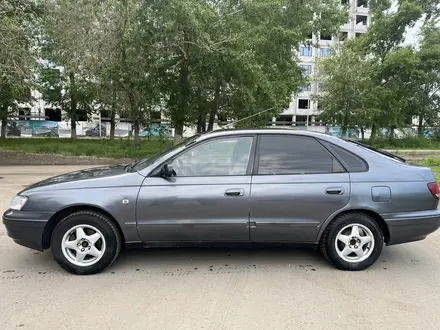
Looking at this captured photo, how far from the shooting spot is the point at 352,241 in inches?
162

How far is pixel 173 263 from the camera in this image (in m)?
4.29

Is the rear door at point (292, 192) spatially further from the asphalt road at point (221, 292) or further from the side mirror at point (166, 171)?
the side mirror at point (166, 171)

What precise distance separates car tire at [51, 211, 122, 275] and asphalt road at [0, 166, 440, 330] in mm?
138

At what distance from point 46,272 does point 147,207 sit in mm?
1360

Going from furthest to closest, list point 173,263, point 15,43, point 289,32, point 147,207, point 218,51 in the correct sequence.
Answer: point 289,32
point 218,51
point 15,43
point 173,263
point 147,207

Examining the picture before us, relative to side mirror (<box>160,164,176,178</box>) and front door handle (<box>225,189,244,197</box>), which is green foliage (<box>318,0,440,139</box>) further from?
side mirror (<box>160,164,176,178</box>)

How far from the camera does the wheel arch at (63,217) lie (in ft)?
12.8

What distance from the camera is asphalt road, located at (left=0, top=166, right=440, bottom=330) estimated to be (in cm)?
309

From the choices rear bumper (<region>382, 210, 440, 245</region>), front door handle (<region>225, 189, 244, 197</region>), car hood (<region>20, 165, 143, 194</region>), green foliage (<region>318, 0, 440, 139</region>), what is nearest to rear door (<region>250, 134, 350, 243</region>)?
front door handle (<region>225, 189, 244, 197</region>)

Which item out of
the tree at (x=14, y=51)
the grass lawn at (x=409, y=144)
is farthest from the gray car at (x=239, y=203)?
the grass lawn at (x=409, y=144)

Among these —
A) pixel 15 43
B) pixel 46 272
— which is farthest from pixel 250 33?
pixel 46 272

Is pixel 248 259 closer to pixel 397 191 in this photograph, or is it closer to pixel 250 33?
pixel 397 191

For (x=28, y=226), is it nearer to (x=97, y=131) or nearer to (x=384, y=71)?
(x=384, y=71)

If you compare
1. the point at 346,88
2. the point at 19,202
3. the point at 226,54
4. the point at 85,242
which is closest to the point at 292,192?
the point at 85,242
